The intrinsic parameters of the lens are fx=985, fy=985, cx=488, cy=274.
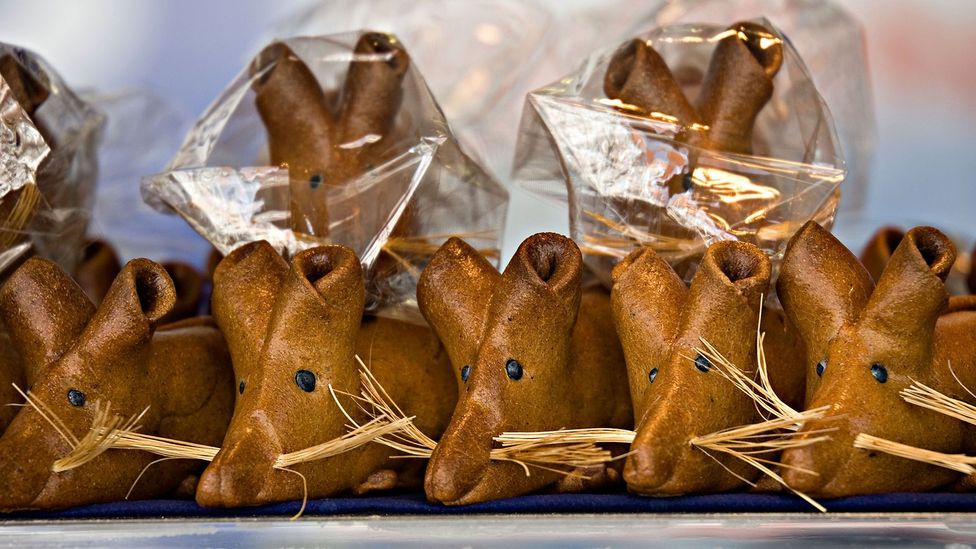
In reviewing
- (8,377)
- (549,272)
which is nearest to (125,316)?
(8,377)

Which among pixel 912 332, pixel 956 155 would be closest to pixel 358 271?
pixel 912 332

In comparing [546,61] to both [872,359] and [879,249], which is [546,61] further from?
[872,359]

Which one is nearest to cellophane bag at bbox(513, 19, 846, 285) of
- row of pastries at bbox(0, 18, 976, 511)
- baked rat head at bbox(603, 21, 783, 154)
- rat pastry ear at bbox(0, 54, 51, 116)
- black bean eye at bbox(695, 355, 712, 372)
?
baked rat head at bbox(603, 21, 783, 154)

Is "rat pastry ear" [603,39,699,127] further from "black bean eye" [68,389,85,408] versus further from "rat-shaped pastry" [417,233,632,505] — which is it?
"black bean eye" [68,389,85,408]

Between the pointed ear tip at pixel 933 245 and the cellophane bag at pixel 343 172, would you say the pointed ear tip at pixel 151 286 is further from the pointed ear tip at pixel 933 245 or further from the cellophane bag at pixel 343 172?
the pointed ear tip at pixel 933 245

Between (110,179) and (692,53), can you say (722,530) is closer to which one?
(692,53)

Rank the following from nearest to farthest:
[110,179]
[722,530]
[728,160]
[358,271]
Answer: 1. [722,530]
2. [358,271]
3. [728,160]
4. [110,179]

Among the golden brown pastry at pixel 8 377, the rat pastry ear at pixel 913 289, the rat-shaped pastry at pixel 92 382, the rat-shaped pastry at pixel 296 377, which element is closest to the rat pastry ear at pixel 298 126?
the rat-shaped pastry at pixel 296 377

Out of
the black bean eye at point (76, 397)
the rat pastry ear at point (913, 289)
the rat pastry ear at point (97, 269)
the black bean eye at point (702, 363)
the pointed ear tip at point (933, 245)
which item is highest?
the pointed ear tip at point (933, 245)
